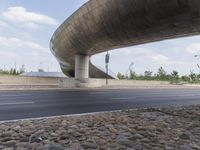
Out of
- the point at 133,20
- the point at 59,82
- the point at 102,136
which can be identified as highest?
the point at 133,20

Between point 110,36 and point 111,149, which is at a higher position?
point 110,36

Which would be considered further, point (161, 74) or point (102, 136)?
point (161, 74)

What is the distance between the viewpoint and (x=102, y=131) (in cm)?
701

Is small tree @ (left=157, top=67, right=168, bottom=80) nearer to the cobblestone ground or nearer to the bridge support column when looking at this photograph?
the bridge support column

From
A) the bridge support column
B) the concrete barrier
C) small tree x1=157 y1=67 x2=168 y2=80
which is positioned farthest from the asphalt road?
small tree x1=157 y1=67 x2=168 y2=80

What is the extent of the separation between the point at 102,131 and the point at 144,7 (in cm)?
923

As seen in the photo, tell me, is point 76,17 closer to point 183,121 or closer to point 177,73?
point 183,121

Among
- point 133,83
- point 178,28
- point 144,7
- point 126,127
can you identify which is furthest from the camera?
point 133,83

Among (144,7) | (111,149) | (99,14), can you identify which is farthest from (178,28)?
(111,149)

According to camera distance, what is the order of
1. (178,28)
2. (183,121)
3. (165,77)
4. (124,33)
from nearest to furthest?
(183,121)
(178,28)
(124,33)
(165,77)

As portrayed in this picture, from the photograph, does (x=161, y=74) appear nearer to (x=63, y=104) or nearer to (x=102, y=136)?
(x=63, y=104)

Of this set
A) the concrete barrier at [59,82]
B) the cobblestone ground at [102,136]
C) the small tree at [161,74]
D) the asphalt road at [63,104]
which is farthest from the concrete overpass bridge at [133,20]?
the small tree at [161,74]

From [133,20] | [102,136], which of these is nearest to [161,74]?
[133,20]

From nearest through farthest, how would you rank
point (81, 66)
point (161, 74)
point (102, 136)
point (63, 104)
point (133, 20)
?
point (102, 136), point (63, 104), point (133, 20), point (81, 66), point (161, 74)
